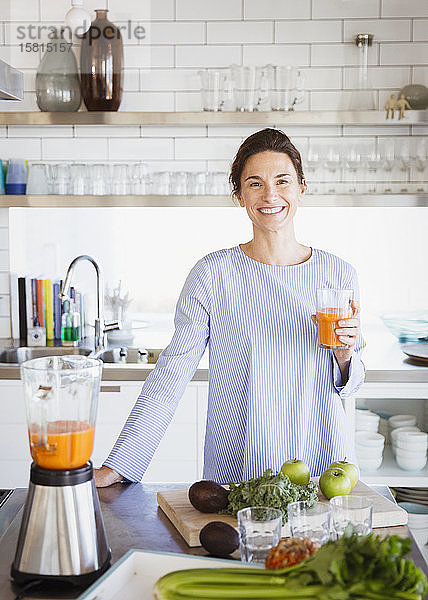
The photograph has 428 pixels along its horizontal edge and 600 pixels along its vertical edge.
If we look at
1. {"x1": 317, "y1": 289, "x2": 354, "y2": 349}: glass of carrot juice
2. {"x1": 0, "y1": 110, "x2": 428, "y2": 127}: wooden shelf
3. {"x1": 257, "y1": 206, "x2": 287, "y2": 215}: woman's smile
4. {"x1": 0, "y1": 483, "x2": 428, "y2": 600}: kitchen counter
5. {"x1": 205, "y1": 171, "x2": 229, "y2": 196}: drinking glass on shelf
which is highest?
{"x1": 0, "y1": 110, "x2": 428, "y2": 127}: wooden shelf

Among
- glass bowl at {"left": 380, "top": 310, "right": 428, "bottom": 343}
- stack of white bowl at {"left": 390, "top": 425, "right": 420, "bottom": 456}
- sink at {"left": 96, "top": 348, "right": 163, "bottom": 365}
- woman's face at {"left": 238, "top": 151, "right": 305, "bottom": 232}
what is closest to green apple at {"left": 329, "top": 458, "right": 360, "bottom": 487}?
woman's face at {"left": 238, "top": 151, "right": 305, "bottom": 232}

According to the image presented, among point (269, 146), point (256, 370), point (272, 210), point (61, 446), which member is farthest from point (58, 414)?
point (269, 146)

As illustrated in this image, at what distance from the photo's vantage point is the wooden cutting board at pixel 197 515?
5.48 feet

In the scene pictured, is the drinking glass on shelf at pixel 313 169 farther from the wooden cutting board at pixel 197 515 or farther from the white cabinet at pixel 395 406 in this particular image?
the wooden cutting board at pixel 197 515

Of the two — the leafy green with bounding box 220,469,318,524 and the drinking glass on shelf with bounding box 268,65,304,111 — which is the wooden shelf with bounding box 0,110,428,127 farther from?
the leafy green with bounding box 220,469,318,524

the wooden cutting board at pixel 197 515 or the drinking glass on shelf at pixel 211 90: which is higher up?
the drinking glass on shelf at pixel 211 90

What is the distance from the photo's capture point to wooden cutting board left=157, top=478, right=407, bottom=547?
5.48 feet

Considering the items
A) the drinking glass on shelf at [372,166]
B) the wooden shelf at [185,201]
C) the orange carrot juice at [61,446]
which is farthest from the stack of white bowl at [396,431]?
the orange carrot juice at [61,446]

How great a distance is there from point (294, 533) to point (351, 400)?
6.73 feet

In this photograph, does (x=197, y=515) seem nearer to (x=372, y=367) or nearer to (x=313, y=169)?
(x=372, y=367)

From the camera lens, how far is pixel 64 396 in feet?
4.79

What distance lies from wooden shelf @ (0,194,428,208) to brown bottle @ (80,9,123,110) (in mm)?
497

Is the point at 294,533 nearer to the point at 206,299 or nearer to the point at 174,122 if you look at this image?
the point at 206,299

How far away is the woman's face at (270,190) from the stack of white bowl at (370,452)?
1.58 m
